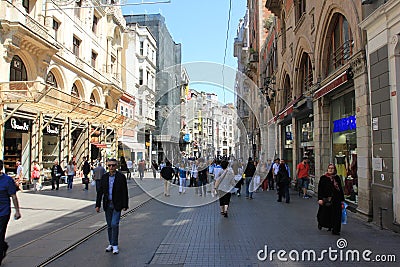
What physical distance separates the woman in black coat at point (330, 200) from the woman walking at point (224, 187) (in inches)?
118

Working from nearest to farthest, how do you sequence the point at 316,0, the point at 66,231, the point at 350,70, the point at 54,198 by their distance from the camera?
1. the point at 66,231
2. the point at 350,70
3. the point at 316,0
4. the point at 54,198

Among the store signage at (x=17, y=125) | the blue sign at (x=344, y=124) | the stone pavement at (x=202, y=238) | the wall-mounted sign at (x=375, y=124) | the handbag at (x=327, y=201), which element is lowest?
the stone pavement at (x=202, y=238)

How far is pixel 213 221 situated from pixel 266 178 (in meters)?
9.78

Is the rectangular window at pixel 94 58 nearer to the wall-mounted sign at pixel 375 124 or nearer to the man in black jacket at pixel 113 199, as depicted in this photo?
the man in black jacket at pixel 113 199

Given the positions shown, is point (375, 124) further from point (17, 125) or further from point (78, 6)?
point (78, 6)

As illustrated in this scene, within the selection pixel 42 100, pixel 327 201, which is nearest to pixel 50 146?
pixel 42 100

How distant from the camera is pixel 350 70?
10.3m

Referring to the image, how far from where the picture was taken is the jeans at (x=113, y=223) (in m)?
6.46

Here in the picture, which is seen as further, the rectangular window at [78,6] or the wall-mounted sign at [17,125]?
the rectangular window at [78,6]

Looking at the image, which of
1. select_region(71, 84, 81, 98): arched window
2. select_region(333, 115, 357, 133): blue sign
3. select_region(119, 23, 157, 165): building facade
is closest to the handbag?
select_region(333, 115, 357, 133): blue sign

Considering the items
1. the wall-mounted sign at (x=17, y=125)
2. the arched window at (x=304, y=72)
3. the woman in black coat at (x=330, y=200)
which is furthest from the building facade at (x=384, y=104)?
the wall-mounted sign at (x=17, y=125)

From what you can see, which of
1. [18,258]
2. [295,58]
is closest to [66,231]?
[18,258]

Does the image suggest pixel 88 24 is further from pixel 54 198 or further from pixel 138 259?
pixel 138 259

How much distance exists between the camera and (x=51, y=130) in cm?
2320
